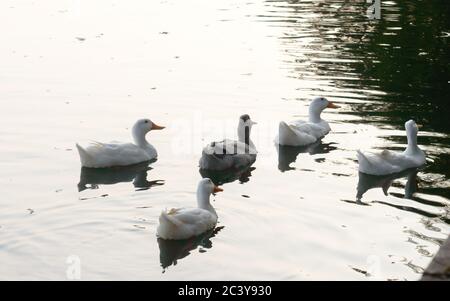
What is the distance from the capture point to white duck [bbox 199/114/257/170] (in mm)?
16109

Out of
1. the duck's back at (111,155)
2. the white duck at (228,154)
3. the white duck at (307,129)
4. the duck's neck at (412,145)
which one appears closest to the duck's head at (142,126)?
the duck's back at (111,155)

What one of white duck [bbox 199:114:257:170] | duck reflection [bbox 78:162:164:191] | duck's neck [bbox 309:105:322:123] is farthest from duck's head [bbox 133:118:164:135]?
duck's neck [bbox 309:105:322:123]

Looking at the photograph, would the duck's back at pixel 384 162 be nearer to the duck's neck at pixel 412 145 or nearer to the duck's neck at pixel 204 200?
the duck's neck at pixel 412 145

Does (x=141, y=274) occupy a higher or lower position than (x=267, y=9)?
lower

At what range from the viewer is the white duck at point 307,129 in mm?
17703

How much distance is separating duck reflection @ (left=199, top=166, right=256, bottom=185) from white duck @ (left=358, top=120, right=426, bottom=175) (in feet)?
6.99

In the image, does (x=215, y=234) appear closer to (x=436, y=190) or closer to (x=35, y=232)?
(x=35, y=232)

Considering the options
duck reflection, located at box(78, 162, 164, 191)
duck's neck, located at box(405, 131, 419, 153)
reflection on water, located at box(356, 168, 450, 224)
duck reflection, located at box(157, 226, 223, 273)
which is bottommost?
duck reflection, located at box(157, 226, 223, 273)

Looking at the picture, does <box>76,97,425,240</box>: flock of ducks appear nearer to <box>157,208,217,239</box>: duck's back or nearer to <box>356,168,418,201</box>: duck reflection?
<box>356,168,418,201</box>: duck reflection

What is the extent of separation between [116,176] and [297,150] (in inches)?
157

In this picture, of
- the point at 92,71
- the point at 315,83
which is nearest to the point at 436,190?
the point at 315,83

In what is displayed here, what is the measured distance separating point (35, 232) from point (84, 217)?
37.9 inches
